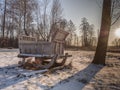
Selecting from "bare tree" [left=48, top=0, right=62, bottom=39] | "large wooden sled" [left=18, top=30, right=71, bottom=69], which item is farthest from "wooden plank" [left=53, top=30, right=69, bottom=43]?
"bare tree" [left=48, top=0, right=62, bottom=39]

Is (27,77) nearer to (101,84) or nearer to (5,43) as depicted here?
(101,84)

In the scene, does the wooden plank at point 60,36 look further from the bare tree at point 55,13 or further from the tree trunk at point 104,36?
the bare tree at point 55,13

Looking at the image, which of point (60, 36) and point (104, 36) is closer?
point (60, 36)

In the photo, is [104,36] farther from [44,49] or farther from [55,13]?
[55,13]

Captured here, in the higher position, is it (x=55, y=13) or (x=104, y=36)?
(x=55, y=13)

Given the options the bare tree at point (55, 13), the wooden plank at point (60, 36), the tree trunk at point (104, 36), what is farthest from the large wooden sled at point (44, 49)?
the bare tree at point (55, 13)

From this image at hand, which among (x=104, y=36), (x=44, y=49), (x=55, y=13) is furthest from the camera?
(x=55, y=13)

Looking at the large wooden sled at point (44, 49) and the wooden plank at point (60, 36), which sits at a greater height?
the wooden plank at point (60, 36)

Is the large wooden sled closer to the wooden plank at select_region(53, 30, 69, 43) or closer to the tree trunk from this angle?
the wooden plank at select_region(53, 30, 69, 43)

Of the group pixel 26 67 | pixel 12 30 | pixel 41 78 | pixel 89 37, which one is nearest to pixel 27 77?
pixel 41 78

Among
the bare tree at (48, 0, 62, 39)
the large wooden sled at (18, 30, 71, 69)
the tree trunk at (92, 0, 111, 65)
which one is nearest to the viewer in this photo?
the large wooden sled at (18, 30, 71, 69)

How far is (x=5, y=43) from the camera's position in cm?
2844

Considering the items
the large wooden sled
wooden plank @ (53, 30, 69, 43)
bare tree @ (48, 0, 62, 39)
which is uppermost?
bare tree @ (48, 0, 62, 39)

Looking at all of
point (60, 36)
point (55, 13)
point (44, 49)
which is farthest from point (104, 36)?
point (55, 13)
